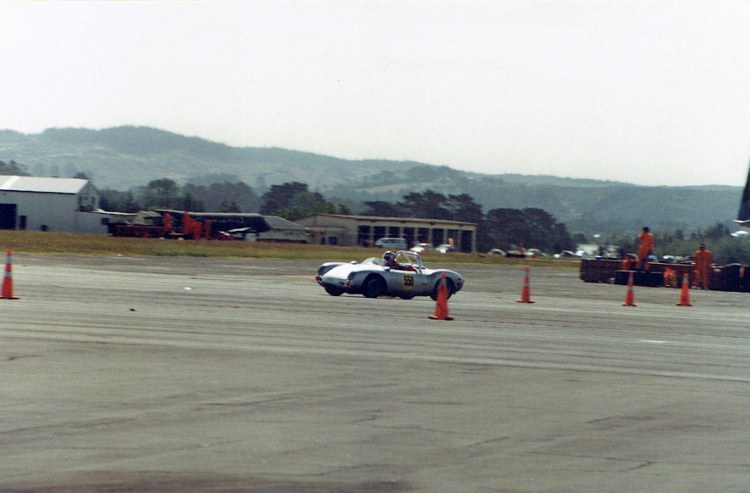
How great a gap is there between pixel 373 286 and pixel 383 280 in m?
0.28

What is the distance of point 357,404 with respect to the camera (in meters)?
9.10

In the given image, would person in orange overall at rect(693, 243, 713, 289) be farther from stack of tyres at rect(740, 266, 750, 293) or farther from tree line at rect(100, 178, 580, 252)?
tree line at rect(100, 178, 580, 252)

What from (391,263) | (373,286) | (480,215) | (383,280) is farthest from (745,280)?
(480,215)

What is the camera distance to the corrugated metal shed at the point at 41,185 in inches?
3802

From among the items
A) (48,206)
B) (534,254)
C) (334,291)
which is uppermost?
(48,206)

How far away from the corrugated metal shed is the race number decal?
77.8 m

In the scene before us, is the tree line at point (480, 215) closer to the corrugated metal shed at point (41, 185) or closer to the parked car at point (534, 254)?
the parked car at point (534, 254)

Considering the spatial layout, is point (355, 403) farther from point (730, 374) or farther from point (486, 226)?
point (486, 226)

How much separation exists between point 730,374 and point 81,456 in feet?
28.1

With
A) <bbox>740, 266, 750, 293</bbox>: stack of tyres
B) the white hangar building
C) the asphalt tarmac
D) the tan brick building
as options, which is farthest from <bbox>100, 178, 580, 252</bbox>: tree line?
the asphalt tarmac

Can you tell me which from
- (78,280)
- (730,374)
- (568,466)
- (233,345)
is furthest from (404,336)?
(78,280)

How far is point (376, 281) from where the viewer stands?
24328 millimetres

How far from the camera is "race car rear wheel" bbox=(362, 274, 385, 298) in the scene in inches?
953

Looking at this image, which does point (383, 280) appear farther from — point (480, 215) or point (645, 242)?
point (480, 215)
